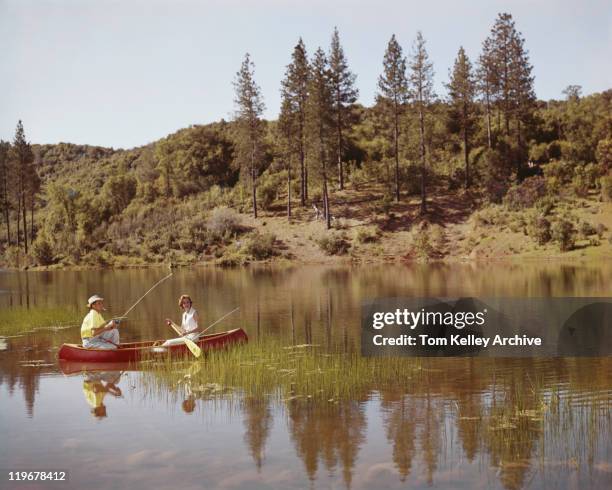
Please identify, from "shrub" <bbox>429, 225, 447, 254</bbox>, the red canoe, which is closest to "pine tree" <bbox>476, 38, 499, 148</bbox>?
"shrub" <bbox>429, 225, 447, 254</bbox>

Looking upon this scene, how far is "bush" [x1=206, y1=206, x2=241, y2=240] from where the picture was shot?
61094 mm

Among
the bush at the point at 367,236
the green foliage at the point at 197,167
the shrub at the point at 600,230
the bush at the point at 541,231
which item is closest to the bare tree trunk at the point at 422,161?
the bush at the point at 367,236

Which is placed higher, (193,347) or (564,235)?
(564,235)

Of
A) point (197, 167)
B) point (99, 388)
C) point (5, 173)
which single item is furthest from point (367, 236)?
point (99, 388)

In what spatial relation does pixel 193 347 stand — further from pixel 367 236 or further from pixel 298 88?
pixel 298 88

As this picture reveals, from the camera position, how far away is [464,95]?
6322 centimetres

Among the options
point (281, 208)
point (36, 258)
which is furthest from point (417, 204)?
point (36, 258)

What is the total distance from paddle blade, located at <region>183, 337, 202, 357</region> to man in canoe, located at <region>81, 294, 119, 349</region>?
1866 millimetres

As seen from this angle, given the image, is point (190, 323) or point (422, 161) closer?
point (190, 323)

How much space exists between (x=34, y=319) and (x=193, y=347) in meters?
10.4

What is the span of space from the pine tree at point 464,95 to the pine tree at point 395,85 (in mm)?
4810

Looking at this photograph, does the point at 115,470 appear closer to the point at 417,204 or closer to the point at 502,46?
the point at 417,204

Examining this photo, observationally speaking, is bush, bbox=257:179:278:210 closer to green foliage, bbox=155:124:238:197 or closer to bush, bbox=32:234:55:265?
green foliage, bbox=155:124:238:197

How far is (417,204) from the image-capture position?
60344 millimetres
